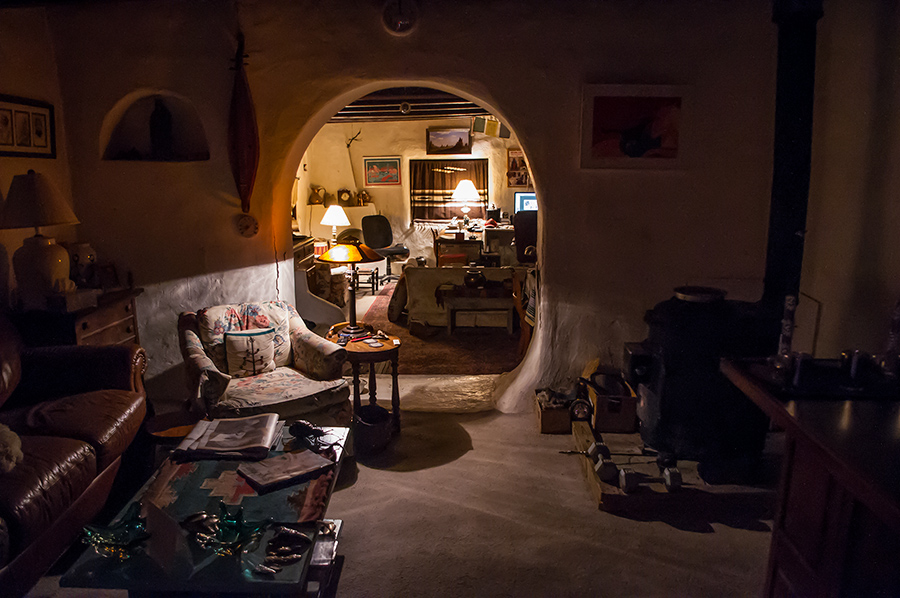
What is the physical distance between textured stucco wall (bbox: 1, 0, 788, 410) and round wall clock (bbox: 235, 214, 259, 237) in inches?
2.8

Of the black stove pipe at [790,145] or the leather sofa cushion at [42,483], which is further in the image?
the black stove pipe at [790,145]

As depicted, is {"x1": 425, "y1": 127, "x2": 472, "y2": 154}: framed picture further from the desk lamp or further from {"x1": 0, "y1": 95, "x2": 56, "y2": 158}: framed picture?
{"x1": 0, "y1": 95, "x2": 56, "y2": 158}: framed picture

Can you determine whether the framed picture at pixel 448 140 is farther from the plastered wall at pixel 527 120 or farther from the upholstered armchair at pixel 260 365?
the upholstered armchair at pixel 260 365

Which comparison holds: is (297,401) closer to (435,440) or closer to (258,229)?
(435,440)

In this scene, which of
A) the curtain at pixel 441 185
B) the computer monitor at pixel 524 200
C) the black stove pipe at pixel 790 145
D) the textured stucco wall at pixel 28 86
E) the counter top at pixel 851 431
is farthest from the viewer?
the curtain at pixel 441 185

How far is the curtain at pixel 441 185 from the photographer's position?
1052 centimetres

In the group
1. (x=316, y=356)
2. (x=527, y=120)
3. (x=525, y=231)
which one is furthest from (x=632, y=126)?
(x=525, y=231)

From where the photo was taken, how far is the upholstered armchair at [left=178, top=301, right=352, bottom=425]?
3400 mm

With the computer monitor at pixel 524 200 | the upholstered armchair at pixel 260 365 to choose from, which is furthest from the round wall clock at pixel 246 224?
the computer monitor at pixel 524 200

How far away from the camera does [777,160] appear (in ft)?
11.0

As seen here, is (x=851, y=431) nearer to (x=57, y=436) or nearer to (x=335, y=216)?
(x=57, y=436)

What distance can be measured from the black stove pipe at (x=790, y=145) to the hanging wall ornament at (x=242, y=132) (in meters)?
3.25

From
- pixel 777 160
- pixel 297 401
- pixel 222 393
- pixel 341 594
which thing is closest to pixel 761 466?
pixel 777 160

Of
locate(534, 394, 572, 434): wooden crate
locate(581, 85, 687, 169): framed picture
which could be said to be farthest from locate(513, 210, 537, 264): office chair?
locate(534, 394, 572, 434): wooden crate
